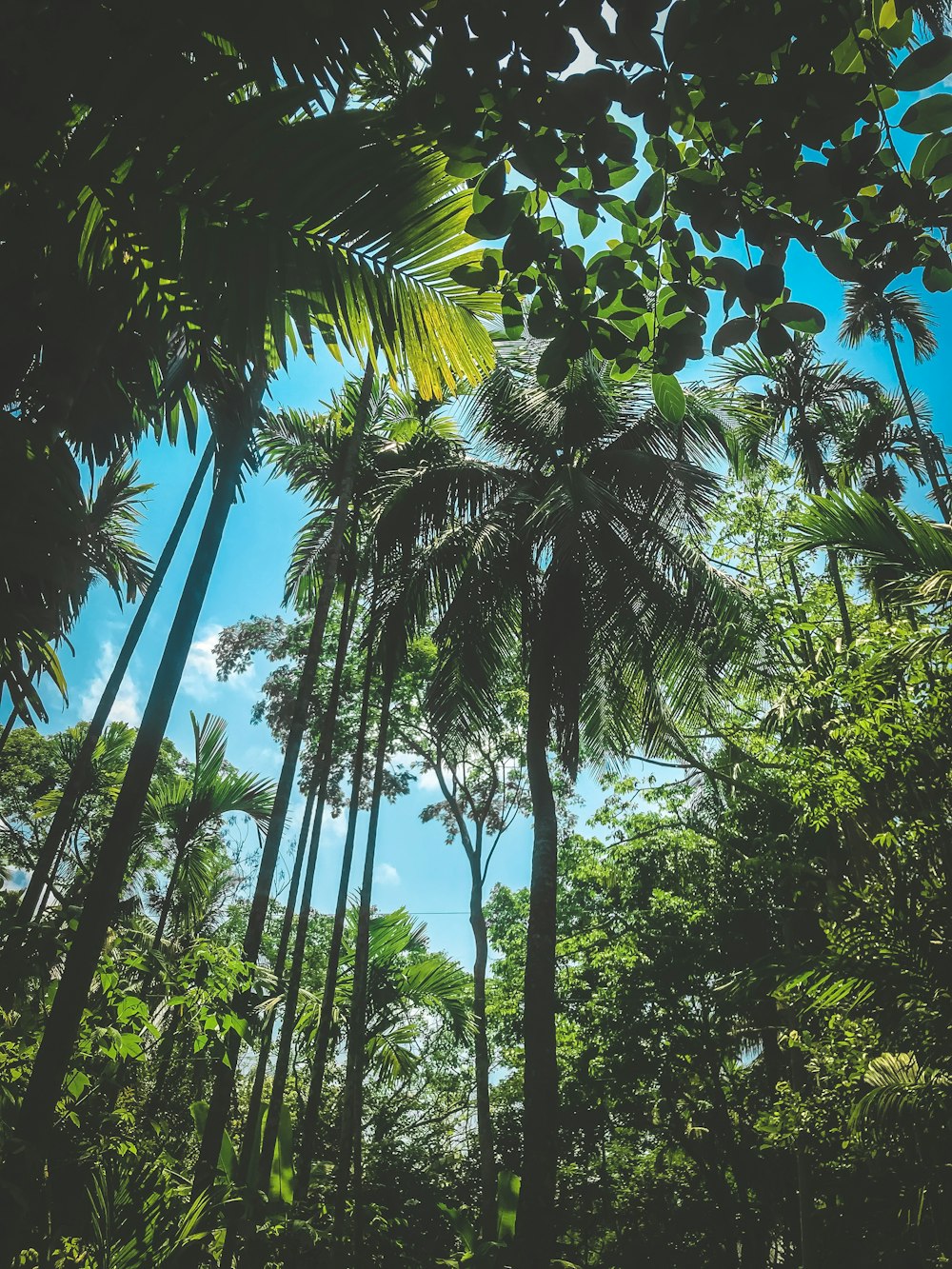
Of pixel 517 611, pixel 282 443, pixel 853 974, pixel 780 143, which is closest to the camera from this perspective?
pixel 780 143

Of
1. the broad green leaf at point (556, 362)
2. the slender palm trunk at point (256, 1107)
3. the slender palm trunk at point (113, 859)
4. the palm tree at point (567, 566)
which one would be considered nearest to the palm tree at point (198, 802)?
the slender palm trunk at point (256, 1107)

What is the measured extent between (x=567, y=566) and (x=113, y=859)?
5.97 meters

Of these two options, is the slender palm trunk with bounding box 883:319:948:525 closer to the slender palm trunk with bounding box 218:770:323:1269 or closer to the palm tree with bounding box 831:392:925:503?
the palm tree with bounding box 831:392:925:503

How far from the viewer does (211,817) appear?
1155cm

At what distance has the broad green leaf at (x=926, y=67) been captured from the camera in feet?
4.91

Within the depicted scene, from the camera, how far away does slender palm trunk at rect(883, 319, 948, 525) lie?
12.0 metres

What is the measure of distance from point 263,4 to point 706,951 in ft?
51.1

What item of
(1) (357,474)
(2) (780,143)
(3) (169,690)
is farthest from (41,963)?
(1) (357,474)

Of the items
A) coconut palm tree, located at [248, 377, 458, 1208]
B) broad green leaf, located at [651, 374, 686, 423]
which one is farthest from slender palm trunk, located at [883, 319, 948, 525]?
broad green leaf, located at [651, 374, 686, 423]

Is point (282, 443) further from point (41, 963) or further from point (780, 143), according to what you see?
point (780, 143)

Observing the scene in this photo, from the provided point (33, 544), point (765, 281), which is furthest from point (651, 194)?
point (33, 544)

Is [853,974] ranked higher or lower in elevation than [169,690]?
lower

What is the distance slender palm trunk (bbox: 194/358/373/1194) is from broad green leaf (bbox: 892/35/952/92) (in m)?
3.37

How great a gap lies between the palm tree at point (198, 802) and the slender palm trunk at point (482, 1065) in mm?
5024
